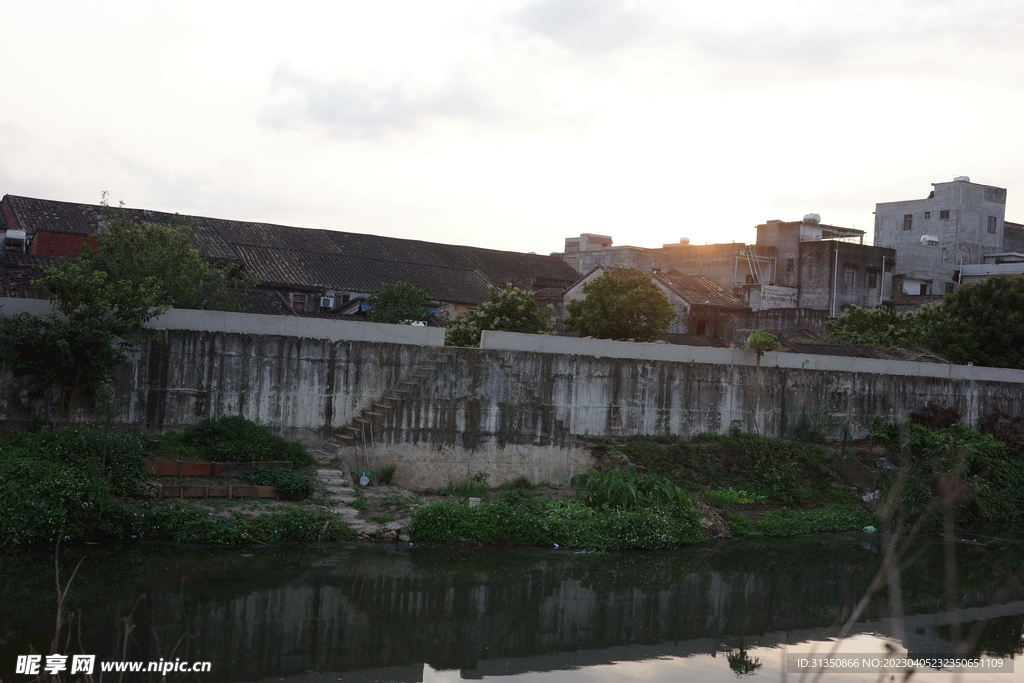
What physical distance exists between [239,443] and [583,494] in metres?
5.90

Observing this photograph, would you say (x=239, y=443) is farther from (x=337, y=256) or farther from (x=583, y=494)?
(x=337, y=256)

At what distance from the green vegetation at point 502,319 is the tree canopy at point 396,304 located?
2.38 meters

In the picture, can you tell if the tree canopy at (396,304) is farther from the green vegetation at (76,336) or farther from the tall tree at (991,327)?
the tall tree at (991,327)

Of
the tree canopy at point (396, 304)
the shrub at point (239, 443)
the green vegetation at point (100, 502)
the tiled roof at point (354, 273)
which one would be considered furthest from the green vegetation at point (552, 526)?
the tiled roof at point (354, 273)

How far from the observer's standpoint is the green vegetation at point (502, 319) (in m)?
22.1

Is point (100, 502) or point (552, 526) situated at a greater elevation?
point (100, 502)

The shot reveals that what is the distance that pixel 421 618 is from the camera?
31.6 ft

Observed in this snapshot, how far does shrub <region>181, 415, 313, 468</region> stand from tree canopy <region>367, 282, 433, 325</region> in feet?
34.2

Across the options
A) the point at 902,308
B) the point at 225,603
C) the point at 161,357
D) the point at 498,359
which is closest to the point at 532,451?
the point at 498,359

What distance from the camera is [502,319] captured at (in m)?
22.3

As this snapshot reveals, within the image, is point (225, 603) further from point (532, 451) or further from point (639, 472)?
point (639, 472)

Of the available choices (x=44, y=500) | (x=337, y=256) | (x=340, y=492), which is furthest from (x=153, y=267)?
(x=337, y=256)

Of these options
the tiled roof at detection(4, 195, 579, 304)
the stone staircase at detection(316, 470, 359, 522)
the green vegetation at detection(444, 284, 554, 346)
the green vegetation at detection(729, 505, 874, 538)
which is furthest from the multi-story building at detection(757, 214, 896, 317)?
the stone staircase at detection(316, 470, 359, 522)

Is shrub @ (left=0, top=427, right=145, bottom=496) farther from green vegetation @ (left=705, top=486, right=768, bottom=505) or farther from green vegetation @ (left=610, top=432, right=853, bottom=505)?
green vegetation @ (left=705, top=486, right=768, bottom=505)
